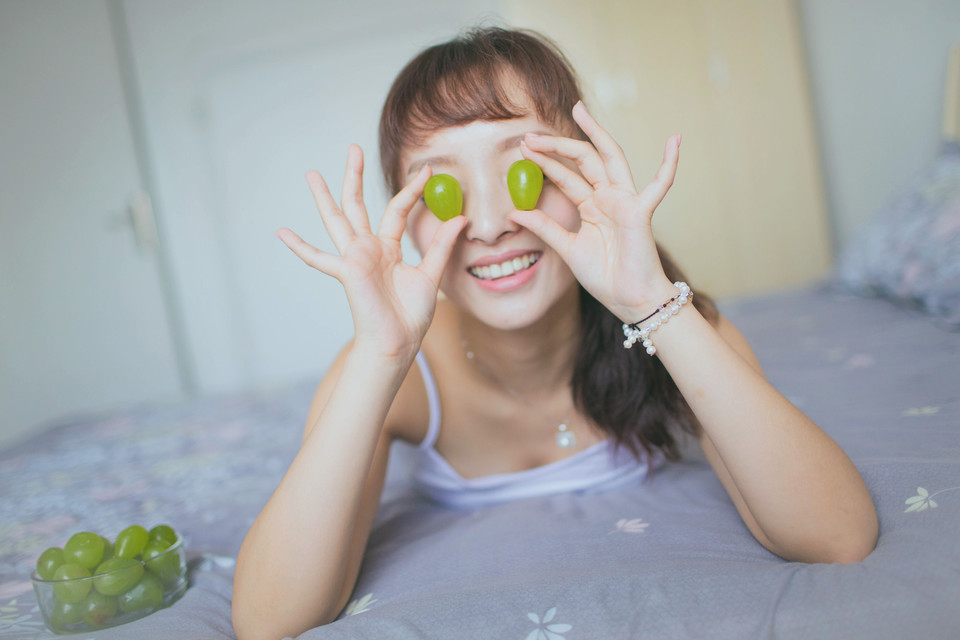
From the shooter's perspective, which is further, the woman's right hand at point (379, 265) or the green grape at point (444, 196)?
the green grape at point (444, 196)

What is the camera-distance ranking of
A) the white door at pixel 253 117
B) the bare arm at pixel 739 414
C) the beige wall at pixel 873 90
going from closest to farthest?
the bare arm at pixel 739 414
the beige wall at pixel 873 90
the white door at pixel 253 117

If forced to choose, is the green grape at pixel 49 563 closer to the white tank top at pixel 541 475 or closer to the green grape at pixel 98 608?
the green grape at pixel 98 608

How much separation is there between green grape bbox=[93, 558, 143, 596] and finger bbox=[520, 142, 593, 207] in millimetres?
800

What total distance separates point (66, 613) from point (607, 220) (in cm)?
89

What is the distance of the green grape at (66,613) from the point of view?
0.89 m

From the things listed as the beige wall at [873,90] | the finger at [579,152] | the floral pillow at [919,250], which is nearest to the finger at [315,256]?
the finger at [579,152]

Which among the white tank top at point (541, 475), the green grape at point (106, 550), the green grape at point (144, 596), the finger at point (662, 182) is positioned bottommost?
the white tank top at point (541, 475)

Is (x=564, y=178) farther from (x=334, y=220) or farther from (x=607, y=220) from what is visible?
(x=334, y=220)

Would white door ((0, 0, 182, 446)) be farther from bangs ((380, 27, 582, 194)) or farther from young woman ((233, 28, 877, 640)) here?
bangs ((380, 27, 582, 194))

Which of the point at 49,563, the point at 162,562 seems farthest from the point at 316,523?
the point at 49,563

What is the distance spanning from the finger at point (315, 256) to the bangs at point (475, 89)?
0.29m

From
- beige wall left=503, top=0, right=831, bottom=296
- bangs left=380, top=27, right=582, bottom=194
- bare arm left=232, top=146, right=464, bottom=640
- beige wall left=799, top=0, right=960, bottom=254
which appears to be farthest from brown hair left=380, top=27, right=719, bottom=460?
beige wall left=799, top=0, right=960, bottom=254

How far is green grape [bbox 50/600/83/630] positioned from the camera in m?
0.89

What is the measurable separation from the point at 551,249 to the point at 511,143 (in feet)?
0.60
